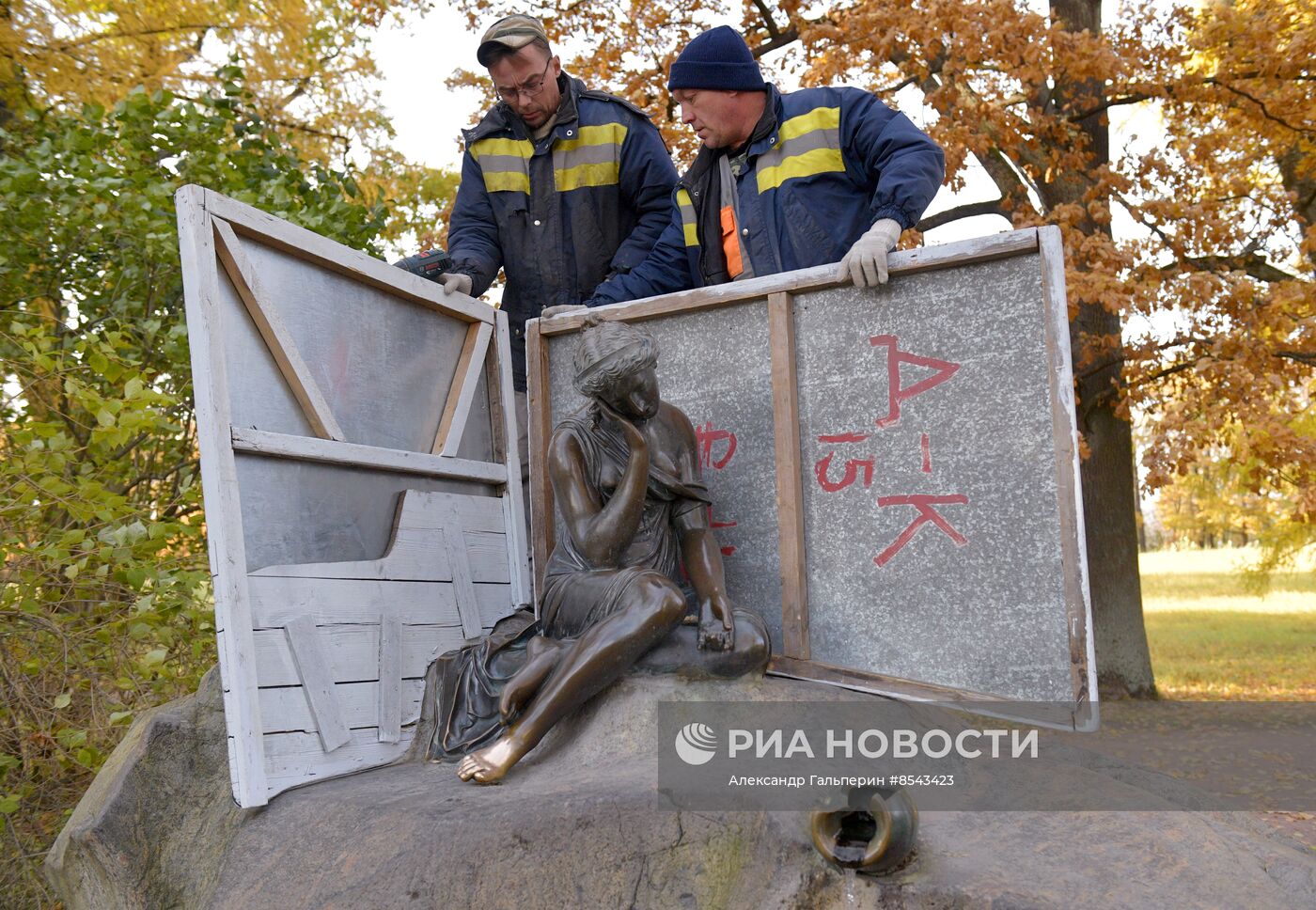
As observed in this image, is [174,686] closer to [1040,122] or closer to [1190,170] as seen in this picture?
[1040,122]

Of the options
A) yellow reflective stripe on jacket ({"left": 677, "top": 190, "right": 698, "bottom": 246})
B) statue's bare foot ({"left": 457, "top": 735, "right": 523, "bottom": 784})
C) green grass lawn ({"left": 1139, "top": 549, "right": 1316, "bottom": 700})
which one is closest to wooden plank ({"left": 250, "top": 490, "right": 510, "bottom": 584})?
statue's bare foot ({"left": 457, "top": 735, "right": 523, "bottom": 784})

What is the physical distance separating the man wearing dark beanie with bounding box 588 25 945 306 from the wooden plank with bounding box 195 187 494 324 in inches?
36.4

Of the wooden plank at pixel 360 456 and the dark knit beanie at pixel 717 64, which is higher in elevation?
the dark knit beanie at pixel 717 64

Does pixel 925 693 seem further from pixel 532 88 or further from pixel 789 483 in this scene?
pixel 532 88

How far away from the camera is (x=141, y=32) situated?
6.88m

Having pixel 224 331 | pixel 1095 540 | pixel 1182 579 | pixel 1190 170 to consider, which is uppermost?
pixel 1190 170

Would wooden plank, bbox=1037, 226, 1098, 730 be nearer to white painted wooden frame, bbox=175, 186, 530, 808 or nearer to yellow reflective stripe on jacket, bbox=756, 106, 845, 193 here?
yellow reflective stripe on jacket, bbox=756, 106, 845, 193

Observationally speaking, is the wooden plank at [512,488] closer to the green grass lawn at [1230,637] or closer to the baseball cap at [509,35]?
the baseball cap at [509,35]

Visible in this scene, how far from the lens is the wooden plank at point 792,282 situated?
3504mm

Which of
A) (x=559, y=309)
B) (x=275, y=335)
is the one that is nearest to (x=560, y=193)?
(x=559, y=309)

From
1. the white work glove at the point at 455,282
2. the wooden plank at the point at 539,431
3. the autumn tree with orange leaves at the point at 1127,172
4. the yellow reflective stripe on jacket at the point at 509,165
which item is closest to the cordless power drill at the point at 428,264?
the white work glove at the point at 455,282

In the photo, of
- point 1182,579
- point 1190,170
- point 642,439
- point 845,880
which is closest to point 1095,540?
point 1190,170

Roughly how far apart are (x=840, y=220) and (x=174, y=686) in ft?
11.3

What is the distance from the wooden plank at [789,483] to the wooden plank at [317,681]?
1.46 m
